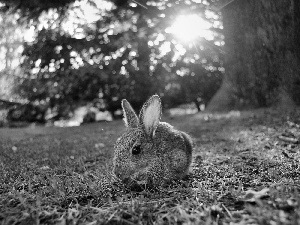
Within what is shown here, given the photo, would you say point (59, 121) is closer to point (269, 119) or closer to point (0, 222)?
point (269, 119)

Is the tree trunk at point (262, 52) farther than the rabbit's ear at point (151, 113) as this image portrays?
Yes

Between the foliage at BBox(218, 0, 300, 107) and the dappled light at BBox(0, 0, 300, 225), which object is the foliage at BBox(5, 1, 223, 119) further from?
the foliage at BBox(218, 0, 300, 107)

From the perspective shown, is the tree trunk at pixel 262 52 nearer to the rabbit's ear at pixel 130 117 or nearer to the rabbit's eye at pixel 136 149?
the rabbit's ear at pixel 130 117

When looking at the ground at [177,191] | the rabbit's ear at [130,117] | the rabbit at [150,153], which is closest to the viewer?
the ground at [177,191]

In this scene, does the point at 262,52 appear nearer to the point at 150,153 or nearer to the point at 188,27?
the point at 188,27

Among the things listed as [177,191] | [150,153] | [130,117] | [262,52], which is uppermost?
[262,52]

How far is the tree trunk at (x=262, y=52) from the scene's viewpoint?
343 inches

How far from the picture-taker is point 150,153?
3.62m

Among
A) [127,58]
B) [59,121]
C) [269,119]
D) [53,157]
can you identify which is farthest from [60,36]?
[269,119]

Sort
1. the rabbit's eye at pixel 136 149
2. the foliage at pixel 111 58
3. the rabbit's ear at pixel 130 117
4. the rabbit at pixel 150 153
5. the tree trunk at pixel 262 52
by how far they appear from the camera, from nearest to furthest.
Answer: the rabbit at pixel 150 153 → the rabbit's eye at pixel 136 149 → the rabbit's ear at pixel 130 117 → the tree trunk at pixel 262 52 → the foliage at pixel 111 58

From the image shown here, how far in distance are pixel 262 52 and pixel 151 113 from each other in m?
7.02

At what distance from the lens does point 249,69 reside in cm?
1016

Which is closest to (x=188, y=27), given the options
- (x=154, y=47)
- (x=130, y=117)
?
(x=154, y=47)

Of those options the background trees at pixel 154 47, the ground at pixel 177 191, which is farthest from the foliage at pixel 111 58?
the ground at pixel 177 191
